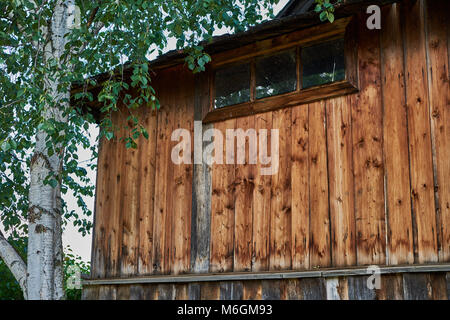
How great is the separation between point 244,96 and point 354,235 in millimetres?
2359

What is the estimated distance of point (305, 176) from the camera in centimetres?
654

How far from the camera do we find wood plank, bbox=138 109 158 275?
782 cm

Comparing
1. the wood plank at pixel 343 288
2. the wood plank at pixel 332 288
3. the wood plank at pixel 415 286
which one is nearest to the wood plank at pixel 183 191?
the wood plank at pixel 332 288

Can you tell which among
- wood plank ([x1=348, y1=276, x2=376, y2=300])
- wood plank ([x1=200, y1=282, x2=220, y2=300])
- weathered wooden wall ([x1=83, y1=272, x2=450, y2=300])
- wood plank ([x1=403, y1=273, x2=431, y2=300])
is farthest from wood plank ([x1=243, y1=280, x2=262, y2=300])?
wood plank ([x1=403, y1=273, x2=431, y2=300])

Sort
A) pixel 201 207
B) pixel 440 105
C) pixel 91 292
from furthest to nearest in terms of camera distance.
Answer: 1. pixel 91 292
2. pixel 201 207
3. pixel 440 105

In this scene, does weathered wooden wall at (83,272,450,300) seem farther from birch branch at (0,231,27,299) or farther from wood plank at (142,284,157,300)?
birch branch at (0,231,27,299)

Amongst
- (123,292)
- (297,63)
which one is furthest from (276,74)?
(123,292)

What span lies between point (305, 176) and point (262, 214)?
718 millimetres

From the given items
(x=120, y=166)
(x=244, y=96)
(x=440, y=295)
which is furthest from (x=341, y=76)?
(x=120, y=166)

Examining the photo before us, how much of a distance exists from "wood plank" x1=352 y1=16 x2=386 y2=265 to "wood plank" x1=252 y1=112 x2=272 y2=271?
113cm

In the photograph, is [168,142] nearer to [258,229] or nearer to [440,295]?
[258,229]

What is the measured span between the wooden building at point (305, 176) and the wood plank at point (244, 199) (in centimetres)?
2

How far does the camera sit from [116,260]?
8.17m

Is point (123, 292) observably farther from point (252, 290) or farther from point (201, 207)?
point (252, 290)
